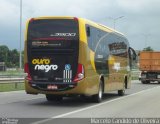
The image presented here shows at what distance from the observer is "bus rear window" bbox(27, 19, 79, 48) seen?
1934cm

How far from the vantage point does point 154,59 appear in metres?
49.5

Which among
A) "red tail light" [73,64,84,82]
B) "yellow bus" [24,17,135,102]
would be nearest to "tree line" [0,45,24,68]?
"yellow bus" [24,17,135,102]

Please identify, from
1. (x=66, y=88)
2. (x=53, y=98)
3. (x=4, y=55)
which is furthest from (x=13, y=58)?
(x=66, y=88)

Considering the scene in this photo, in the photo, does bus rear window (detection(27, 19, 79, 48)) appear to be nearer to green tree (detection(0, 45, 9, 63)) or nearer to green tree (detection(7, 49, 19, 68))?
green tree (detection(0, 45, 9, 63))

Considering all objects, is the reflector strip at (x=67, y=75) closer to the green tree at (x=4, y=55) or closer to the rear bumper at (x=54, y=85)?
the rear bumper at (x=54, y=85)

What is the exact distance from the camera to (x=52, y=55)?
19.5 metres

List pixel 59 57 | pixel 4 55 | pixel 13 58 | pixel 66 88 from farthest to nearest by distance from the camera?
1. pixel 13 58
2. pixel 4 55
3. pixel 59 57
4. pixel 66 88

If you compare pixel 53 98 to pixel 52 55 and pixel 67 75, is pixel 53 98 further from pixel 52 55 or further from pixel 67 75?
pixel 52 55

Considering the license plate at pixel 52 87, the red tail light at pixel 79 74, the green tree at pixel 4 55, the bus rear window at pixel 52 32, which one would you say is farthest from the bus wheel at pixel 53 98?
the green tree at pixel 4 55

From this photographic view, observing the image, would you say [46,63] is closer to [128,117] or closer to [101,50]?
[101,50]

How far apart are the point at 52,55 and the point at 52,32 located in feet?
2.96

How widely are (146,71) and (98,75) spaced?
29.1m

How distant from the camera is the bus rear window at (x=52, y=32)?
19.3 m

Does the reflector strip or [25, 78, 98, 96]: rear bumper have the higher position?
the reflector strip
